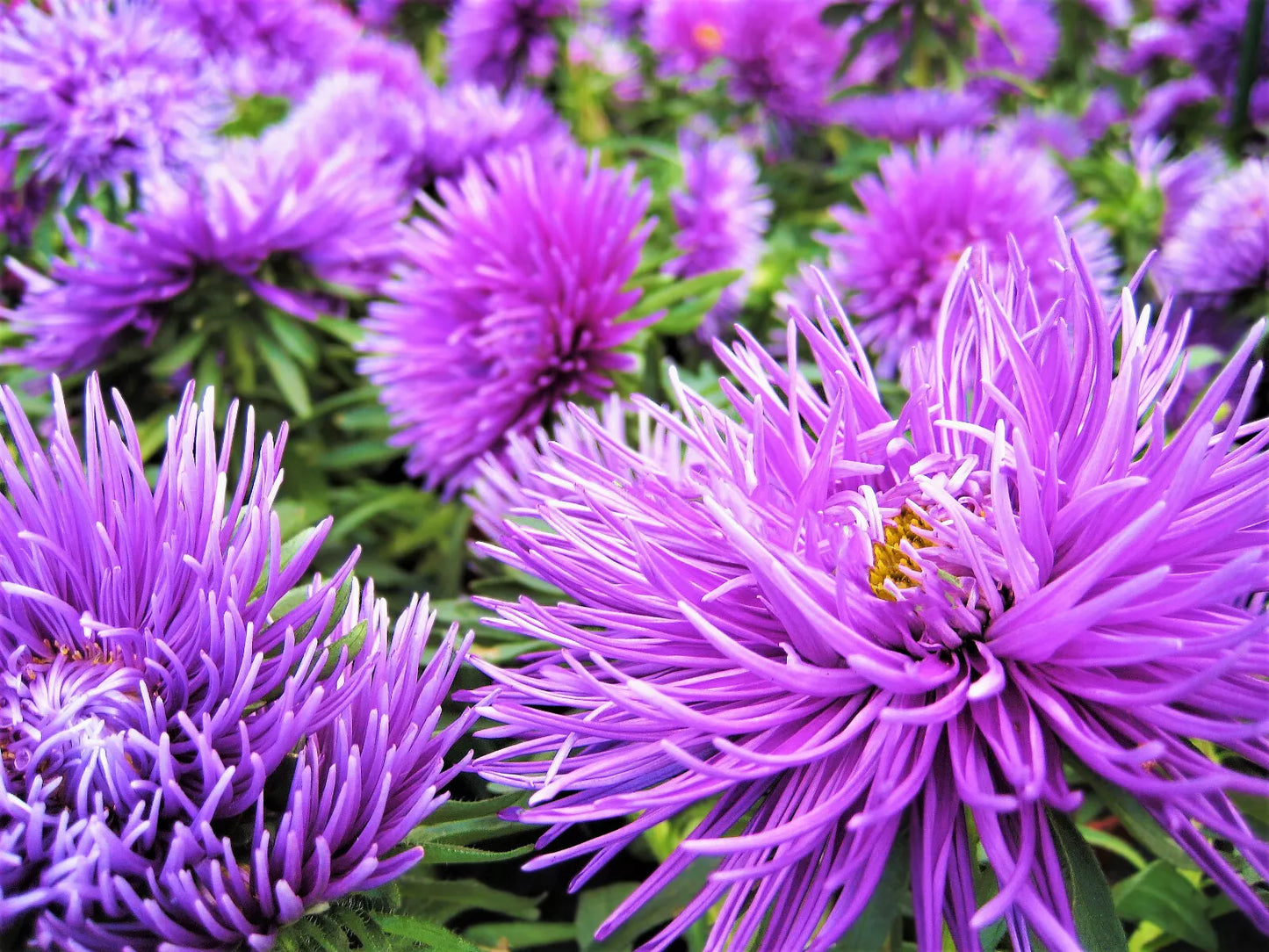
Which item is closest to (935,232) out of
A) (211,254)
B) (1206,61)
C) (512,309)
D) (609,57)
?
(512,309)

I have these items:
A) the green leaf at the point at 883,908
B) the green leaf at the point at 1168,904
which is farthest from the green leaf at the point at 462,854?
the green leaf at the point at 1168,904

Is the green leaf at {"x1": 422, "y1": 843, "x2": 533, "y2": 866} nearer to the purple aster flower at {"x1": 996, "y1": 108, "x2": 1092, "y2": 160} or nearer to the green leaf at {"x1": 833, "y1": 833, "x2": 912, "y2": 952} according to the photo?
the green leaf at {"x1": 833, "y1": 833, "x2": 912, "y2": 952}

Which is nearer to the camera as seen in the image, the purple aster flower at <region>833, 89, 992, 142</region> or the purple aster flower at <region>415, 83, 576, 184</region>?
the purple aster flower at <region>415, 83, 576, 184</region>

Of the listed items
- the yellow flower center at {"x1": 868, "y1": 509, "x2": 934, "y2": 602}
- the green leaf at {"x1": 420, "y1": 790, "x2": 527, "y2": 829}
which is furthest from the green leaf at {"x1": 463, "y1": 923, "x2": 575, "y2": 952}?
the yellow flower center at {"x1": 868, "y1": 509, "x2": 934, "y2": 602}

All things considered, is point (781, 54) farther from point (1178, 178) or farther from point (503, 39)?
point (1178, 178)

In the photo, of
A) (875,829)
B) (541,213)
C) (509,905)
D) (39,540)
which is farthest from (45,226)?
(875,829)
